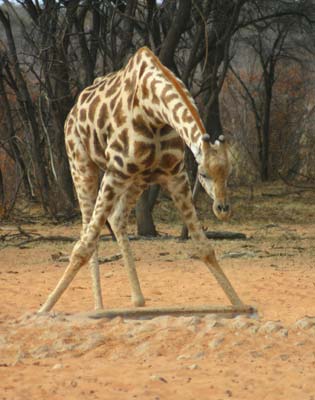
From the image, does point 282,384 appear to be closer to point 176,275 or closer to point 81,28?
point 176,275

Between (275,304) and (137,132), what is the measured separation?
1973mm

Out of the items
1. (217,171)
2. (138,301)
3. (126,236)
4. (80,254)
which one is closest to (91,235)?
(80,254)

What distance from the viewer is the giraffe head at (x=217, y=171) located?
4.49m

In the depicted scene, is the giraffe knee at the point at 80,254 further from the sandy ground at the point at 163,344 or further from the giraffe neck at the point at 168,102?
the giraffe neck at the point at 168,102

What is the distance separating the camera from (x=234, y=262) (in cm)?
846

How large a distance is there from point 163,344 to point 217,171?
1.04 meters

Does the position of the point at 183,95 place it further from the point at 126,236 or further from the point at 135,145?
the point at 126,236

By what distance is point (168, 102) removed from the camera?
4973mm

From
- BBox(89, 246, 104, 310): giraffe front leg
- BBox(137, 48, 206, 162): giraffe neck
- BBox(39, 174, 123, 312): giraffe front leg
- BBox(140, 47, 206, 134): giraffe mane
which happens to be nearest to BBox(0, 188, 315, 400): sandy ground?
BBox(39, 174, 123, 312): giraffe front leg

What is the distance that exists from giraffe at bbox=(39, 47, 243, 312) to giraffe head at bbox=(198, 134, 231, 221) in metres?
0.18

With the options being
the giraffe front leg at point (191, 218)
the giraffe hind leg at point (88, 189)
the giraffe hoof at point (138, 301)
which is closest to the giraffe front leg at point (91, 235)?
the giraffe front leg at point (191, 218)

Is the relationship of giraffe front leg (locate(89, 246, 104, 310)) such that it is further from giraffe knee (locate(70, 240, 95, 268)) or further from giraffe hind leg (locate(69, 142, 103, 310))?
giraffe knee (locate(70, 240, 95, 268))

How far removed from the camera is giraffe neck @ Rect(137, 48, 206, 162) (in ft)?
15.4

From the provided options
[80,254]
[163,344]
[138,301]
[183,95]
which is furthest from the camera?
[138,301]
